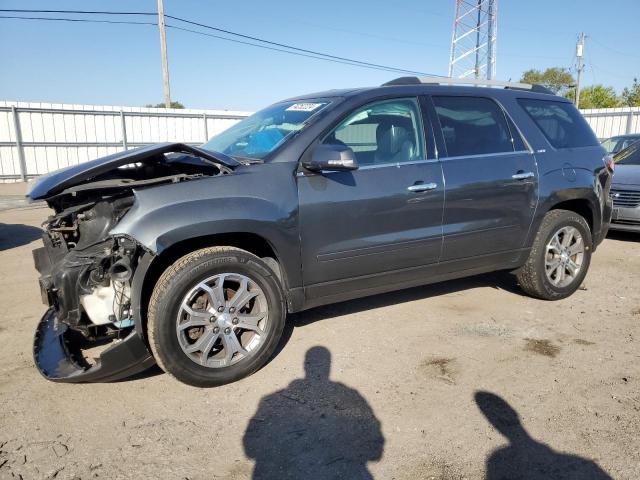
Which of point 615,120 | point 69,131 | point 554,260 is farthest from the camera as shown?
point 615,120

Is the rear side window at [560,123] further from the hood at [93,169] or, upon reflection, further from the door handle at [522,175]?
the hood at [93,169]

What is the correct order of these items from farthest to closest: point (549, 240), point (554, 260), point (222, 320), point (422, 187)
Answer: point (554, 260), point (549, 240), point (422, 187), point (222, 320)

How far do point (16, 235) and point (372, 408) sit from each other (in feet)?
24.0

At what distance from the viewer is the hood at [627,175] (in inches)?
279

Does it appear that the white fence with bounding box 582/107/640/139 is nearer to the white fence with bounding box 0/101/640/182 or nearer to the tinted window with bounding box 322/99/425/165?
the white fence with bounding box 0/101/640/182

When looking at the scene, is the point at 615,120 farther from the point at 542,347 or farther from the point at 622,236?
the point at 542,347

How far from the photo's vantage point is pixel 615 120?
1844 cm

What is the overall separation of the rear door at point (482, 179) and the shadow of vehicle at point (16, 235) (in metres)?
6.37

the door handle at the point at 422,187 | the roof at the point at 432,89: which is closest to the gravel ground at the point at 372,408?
the door handle at the point at 422,187

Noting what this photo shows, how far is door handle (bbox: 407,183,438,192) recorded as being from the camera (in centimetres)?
347

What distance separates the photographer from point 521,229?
4082 millimetres

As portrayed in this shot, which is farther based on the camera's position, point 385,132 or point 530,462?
point 385,132

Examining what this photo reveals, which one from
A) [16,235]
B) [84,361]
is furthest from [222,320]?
[16,235]

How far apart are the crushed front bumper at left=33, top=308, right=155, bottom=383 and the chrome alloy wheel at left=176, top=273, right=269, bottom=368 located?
0.25 metres
